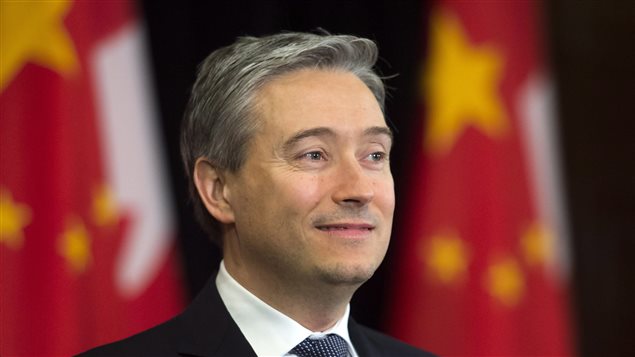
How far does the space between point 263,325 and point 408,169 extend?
1.36 metres

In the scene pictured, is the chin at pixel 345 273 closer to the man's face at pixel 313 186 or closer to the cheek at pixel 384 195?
the man's face at pixel 313 186

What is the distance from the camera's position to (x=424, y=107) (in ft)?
11.7

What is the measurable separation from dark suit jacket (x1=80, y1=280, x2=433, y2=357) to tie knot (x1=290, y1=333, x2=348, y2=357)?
4.4 inches

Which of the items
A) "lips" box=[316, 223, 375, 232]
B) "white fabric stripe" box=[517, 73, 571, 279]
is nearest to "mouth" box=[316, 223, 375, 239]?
"lips" box=[316, 223, 375, 232]

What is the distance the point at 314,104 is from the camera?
2.36 m

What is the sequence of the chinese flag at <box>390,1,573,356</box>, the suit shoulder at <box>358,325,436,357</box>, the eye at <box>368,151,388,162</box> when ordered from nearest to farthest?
the eye at <box>368,151,388,162</box> < the suit shoulder at <box>358,325,436,357</box> < the chinese flag at <box>390,1,573,356</box>

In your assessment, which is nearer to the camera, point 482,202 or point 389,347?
point 389,347

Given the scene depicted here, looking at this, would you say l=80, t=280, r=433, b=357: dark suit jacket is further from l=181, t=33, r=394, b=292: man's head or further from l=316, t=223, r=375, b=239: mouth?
l=316, t=223, r=375, b=239: mouth

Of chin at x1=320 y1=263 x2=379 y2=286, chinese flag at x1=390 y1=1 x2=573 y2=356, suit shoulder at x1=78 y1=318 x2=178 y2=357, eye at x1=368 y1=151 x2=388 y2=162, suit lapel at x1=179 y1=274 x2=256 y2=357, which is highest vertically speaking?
eye at x1=368 y1=151 x2=388 y2=162

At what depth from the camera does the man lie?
2.29m

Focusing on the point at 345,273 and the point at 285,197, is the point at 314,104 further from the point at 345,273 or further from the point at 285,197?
the point at 345,273

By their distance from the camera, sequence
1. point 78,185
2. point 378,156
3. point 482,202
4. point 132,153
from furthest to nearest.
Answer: point 482,202 → point 132,153 → point 78,185 → point 378,156

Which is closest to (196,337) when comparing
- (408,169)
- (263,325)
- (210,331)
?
(210,331)

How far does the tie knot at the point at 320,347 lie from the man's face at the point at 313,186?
144mm
